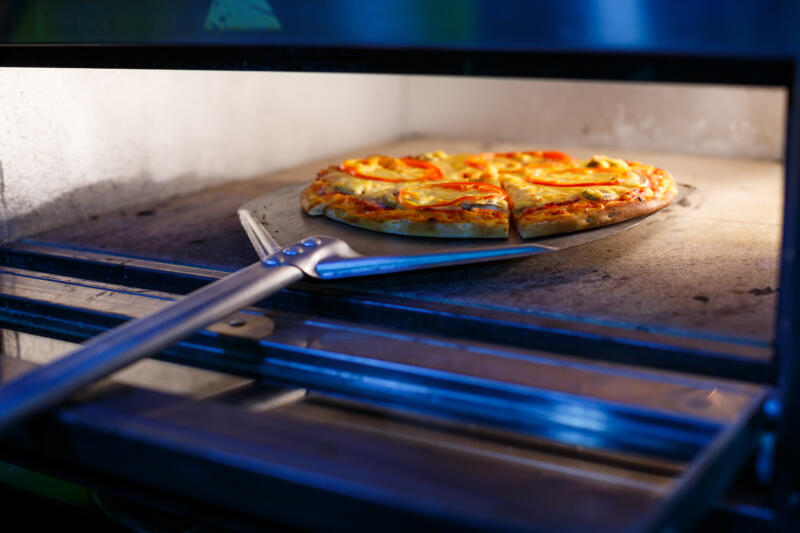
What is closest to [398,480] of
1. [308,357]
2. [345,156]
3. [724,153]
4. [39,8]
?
[308,357]

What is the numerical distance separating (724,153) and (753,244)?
0.94 metres

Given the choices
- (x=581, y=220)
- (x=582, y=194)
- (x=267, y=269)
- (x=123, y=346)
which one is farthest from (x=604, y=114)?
(x=123, y=346)

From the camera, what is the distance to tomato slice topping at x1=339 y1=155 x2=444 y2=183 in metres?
1.33

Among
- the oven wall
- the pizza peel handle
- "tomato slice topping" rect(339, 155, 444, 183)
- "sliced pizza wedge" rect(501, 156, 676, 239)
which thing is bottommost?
the pizza peel handle

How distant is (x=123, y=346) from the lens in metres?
0.60

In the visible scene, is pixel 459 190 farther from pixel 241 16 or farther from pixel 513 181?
pixel 241 16

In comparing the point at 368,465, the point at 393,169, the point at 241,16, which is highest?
the point at 241,16

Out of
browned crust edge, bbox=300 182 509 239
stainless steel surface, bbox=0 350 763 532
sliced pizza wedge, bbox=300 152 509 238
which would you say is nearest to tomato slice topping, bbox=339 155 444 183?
sliced pizza wedge, bbox=300 152 509 238

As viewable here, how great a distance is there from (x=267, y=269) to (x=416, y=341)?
17cm

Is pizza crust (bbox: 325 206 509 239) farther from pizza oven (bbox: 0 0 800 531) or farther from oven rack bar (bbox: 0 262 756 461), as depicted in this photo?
oven rack bar (bbox: 0 262 756 461)

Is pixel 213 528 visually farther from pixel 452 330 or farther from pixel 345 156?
pixel 345 156

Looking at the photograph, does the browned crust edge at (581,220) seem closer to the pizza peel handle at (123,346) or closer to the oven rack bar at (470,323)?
the oven rack bar at (470,323)

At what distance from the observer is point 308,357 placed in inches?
28.9

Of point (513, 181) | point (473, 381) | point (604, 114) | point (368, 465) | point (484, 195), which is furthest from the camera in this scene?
point (604, 114)
